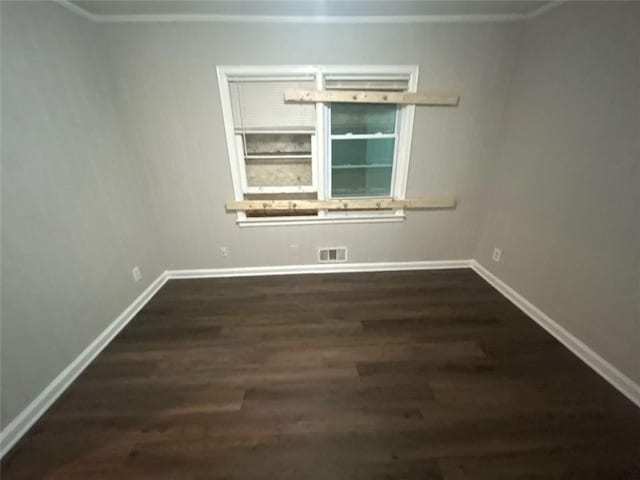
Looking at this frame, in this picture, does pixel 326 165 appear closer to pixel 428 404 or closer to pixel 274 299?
pixel 274 299

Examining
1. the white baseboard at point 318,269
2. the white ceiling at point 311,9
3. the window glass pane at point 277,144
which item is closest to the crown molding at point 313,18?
the white ceiling at point 311,9

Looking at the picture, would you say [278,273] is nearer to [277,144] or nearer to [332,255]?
[332,255]

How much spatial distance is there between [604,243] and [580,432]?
113cm

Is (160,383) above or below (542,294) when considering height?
below

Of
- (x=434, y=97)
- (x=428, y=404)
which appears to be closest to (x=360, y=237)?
(x=434, y=97)

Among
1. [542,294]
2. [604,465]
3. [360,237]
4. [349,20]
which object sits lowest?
[604,465]

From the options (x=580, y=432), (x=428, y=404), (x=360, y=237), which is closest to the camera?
(x=580, y=432)

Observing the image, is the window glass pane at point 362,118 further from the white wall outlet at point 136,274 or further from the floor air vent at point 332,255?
the white wall outlet at point 136,274

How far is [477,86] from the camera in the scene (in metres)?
2.38

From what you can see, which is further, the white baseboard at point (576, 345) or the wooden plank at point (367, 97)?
the wooden plank at point (367, 97)

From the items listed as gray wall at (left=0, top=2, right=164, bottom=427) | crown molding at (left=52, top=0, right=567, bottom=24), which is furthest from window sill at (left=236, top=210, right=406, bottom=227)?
crown molding at (left=52, top=0, right=567, bottom=24)

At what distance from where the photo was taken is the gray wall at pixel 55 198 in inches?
57.1

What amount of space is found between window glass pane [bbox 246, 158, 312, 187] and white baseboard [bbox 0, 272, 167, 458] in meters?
1.56

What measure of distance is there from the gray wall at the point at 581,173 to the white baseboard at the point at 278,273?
0.25 feet
